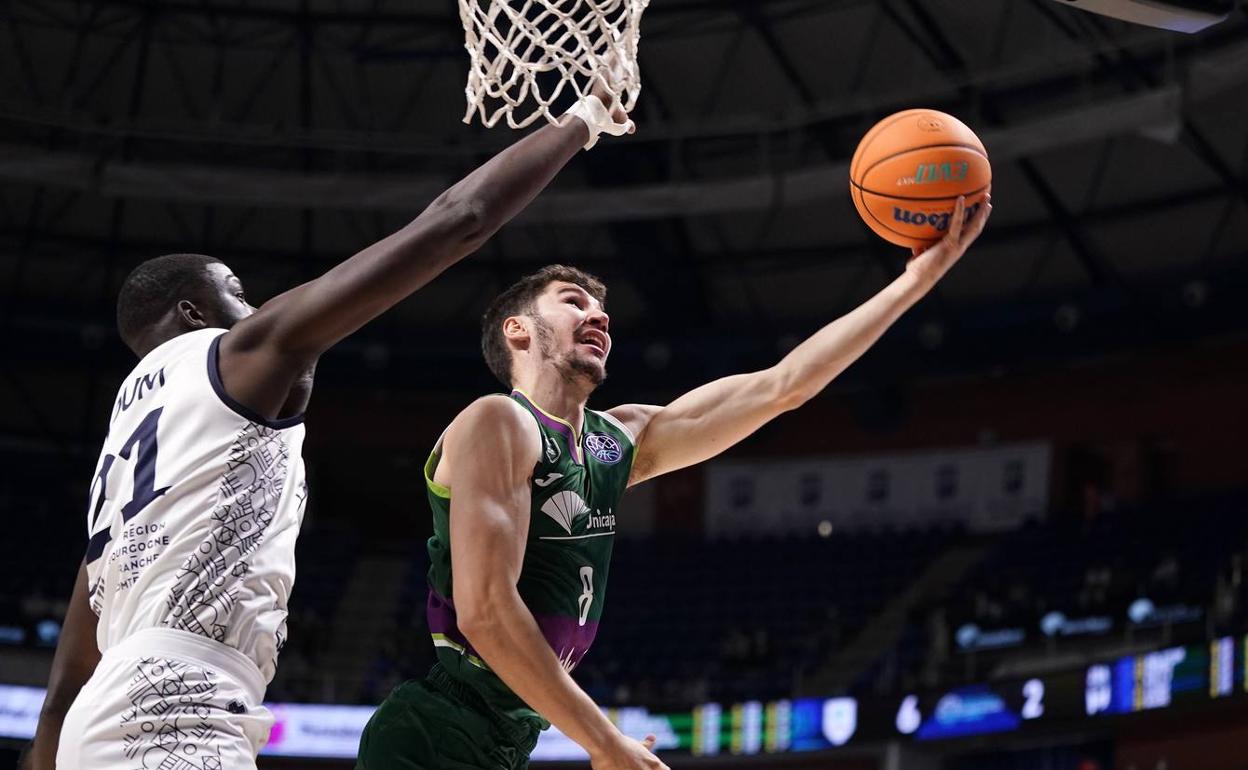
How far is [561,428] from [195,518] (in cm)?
106

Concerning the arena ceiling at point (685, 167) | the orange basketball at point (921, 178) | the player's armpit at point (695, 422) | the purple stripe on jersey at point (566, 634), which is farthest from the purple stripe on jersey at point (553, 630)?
the arena ceiling at point (685, 167)

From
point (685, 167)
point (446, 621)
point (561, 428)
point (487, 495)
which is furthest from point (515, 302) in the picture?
point (685, 167)

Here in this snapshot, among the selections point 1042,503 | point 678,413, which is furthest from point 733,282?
point 678,413

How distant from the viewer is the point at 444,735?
3.48m

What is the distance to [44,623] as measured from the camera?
1717 centimetres

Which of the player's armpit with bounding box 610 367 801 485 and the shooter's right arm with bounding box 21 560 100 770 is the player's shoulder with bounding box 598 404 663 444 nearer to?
the player's armpit with bounding box 610 367 801 485

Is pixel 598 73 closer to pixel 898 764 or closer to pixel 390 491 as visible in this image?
pixel 898 764

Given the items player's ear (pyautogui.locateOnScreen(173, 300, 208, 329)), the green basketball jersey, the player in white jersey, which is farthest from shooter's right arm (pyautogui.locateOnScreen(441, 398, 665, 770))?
player's ear (pyautogui.locateOnScreen(173, 300, 208, 329))

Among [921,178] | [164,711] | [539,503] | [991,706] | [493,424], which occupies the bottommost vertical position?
[164,711]

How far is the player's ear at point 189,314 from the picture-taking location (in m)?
3.13

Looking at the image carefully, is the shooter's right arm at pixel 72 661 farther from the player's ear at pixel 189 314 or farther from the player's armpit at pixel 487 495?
the player's armpit at pixel 487 495

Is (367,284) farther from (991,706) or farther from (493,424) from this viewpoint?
(991,706)

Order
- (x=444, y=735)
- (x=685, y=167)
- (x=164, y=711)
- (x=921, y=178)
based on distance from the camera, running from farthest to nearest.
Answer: (x=685, y=167), (x=921, y=178), (x=444, y=735), (x=164, y=711)

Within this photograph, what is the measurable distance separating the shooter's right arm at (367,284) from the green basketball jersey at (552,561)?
782 millimetres
